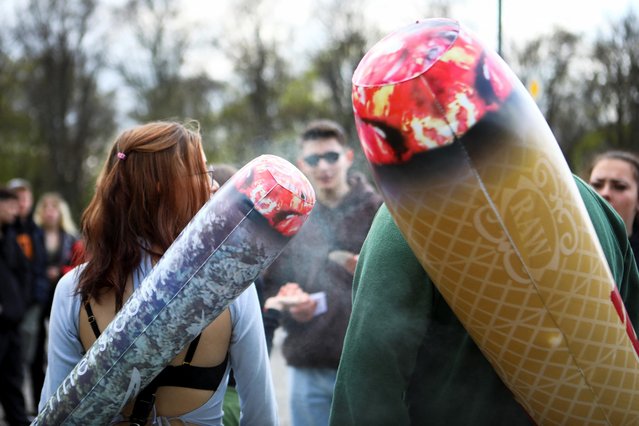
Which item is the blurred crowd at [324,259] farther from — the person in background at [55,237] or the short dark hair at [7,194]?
the person in background at [55,237]

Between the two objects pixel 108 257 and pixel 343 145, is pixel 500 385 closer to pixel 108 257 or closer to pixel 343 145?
pixel 108 257

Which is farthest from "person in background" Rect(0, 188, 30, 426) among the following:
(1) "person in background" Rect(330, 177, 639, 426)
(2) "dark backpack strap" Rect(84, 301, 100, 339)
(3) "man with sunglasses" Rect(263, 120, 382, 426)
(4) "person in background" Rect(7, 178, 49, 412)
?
(1) "person in background" Rect(330, 177, 639, 426)

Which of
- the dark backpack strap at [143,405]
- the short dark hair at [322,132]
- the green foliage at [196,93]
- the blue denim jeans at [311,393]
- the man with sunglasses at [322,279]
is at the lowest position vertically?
the green foliage at [196,93]

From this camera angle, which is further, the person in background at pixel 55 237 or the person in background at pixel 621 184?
the person in background at pixel 55 237

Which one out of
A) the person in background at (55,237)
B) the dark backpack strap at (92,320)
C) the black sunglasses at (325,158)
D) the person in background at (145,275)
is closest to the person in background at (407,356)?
the person in background at (145,275)

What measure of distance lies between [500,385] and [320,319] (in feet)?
6.30

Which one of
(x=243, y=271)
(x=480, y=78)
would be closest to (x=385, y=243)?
(x=243, y=271)

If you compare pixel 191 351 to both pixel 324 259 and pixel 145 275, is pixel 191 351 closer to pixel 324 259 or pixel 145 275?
pixel 145 275

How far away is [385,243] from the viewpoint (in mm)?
1634

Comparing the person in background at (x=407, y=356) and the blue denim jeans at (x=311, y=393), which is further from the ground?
the person in background at (x=407, y=356)

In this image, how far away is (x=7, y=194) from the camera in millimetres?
6004

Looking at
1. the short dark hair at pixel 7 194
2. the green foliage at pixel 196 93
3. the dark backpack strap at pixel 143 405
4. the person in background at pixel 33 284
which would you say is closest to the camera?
the dark backpack strap at pixel 143 405

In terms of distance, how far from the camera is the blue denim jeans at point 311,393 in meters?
3.63

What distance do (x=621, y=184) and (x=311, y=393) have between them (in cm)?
191
